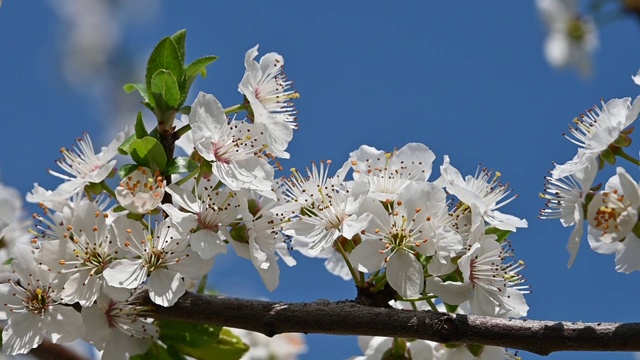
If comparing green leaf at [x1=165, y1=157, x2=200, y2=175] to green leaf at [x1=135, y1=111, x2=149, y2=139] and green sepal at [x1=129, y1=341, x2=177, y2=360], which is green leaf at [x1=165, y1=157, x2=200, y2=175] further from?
green sepal at [x1=129, y1=341, x2=177, y2=360]

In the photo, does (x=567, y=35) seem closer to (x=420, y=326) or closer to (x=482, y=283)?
(x=482, y=283)

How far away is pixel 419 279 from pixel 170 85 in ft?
3.27

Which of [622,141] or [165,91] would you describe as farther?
[165,91]

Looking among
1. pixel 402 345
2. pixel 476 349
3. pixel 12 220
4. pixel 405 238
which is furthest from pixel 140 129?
pixel 476 349

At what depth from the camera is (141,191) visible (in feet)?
8.97

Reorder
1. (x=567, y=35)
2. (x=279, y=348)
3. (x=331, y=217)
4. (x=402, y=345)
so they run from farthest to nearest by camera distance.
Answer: (x=567, y=35), (x=279, y=348), (x=402, y=345), (x=331, y=217)

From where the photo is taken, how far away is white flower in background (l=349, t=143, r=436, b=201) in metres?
2.96

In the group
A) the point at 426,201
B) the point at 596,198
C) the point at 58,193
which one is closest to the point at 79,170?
the point at 58,193

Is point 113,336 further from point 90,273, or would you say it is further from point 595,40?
point 595,40

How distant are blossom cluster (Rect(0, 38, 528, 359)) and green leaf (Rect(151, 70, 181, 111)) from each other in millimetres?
20

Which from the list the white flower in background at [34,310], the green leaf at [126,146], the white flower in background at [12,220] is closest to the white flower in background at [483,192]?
the green leaf at [126,146]

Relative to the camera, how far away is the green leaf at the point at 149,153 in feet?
9.12

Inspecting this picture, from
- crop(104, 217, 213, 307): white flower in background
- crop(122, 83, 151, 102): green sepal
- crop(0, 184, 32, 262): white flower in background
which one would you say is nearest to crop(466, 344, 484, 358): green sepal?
crop(104, 217, 213, 307): white flower in background

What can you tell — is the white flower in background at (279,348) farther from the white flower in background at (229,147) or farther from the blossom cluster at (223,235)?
the white flower in background at (229,147)
